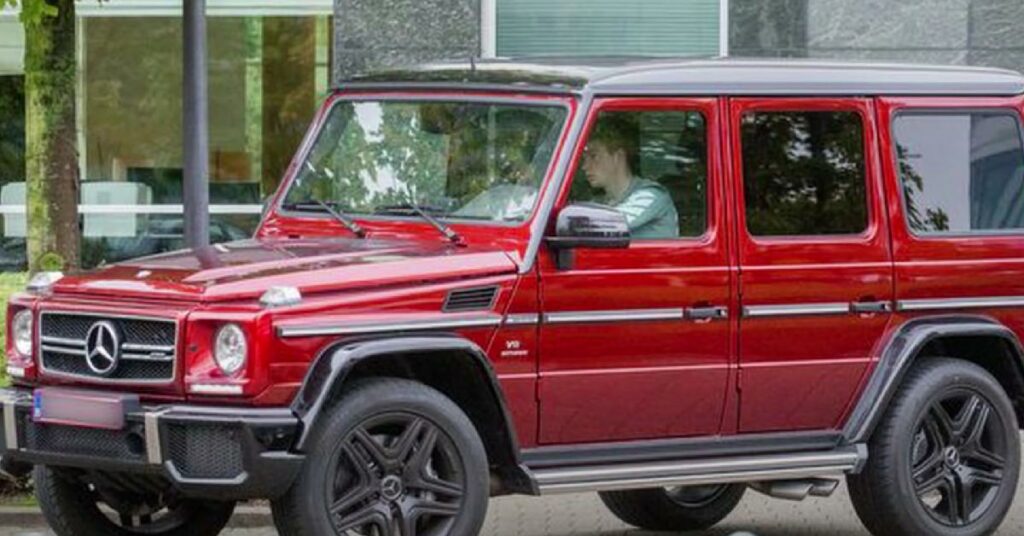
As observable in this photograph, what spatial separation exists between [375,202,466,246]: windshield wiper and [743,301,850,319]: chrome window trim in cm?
119

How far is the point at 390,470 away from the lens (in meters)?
9.30

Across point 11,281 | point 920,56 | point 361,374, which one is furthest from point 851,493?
point 920,56

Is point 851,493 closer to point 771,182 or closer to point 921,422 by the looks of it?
point 921,422

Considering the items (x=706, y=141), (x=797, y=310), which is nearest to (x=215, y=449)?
(x=706, y=141)

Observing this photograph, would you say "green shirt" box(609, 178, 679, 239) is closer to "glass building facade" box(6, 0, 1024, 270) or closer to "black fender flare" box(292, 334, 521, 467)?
"black fender flare" box(292, 334, 521, 467)

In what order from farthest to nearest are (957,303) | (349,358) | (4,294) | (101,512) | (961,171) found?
(4,294), (961,171), (957,303), (101,512), (349,358)

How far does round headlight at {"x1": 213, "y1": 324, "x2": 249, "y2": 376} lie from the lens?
8961 mm

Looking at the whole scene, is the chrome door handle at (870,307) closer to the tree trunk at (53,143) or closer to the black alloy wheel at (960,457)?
the black alloy wheel at (960,457)

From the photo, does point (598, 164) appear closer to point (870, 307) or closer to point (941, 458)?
point (870, 307)

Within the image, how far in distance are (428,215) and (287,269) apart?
1011mm

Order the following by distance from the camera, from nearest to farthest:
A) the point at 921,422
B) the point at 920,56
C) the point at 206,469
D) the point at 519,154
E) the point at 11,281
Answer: the point at 206,469
the point at 519,154
the point at 921,422
the point at 11,281
the point at 920,56

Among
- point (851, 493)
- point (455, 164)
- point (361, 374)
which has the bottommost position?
point (851, 493)

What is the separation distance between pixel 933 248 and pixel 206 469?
3.54m

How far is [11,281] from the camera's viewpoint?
13.9 metres
